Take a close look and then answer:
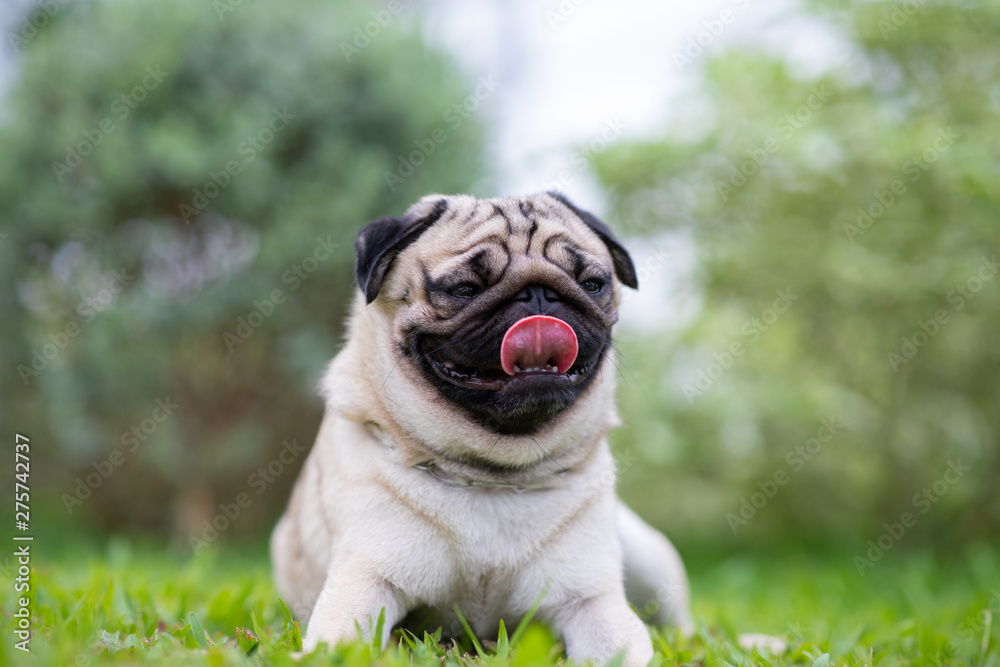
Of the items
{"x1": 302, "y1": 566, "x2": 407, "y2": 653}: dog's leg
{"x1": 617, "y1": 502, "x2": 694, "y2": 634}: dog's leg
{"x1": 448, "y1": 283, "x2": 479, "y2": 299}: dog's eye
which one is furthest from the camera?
{"x1": 617, "y1": 502, "x2": 694, "y2": 634}: dog's leg

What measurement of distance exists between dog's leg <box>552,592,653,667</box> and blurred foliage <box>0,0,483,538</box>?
16.4ft

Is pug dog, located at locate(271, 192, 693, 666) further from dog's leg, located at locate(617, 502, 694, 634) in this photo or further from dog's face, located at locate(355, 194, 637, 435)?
dog's leg, located at locate(617, 502, 694, 634)

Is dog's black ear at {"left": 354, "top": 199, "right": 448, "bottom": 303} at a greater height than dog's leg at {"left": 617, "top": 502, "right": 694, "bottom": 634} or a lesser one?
greater

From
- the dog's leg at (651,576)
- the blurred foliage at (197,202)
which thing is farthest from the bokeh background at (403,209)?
the dog's leg at (651,576)

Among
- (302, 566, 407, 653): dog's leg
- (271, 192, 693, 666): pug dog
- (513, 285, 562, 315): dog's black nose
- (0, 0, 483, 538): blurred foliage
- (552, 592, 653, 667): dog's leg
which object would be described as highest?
(513, 285, 562, 315): dog's black nose

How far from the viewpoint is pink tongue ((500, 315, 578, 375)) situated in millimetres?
2617

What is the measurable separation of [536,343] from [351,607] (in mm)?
1068

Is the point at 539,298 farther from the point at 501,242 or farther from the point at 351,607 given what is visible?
the point at 351,607

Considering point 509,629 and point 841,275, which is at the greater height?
point 509,629

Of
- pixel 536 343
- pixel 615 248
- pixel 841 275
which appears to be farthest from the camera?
pixel 841 275

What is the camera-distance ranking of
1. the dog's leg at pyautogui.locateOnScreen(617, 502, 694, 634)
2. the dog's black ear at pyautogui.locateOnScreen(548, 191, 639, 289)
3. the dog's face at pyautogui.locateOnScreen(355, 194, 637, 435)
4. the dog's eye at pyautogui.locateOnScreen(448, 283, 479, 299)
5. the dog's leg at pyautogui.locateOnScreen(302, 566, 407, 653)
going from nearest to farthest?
the dog's leg at pyautogui.locateOnScreen(302, 566, 407, 653), the dog's face at pyautogui.locateOnScreen(355, 194, 637, 435), the dog's eye at pyautogui.locateOnScreen(448, 283, 479, 299), the dog's black ear at pyautogui.locateOnScreen(548, 191, 639, 289), the dog's leg at pyautogui.locateOnScreen(617, 502, 694, 634)

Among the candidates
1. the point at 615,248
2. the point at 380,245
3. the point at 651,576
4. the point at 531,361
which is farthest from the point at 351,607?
the point at 615,248

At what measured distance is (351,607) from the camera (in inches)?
104

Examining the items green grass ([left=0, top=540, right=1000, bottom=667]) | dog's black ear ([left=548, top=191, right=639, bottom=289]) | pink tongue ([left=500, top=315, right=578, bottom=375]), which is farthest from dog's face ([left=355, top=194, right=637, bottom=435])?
green grass ([left=0, top=540, right=1000, bottom=667])
